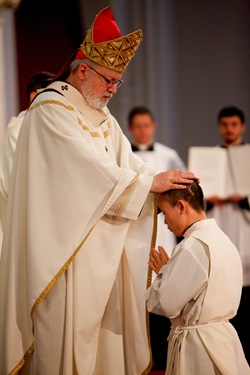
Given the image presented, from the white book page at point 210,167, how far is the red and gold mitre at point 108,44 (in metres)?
2.81

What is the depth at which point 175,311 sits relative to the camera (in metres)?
3.29

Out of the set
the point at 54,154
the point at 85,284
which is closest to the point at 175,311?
the point at 85,284

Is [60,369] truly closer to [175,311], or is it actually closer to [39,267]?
[39,267]

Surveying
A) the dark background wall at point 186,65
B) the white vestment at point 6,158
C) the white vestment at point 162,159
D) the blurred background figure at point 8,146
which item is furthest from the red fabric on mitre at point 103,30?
the dark background wall at point 186,65

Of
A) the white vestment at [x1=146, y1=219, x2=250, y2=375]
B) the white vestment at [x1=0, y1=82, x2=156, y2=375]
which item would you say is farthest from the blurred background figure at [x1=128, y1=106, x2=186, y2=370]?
the white vestment at [x1=146, y1=219, x2=250, y2=375]

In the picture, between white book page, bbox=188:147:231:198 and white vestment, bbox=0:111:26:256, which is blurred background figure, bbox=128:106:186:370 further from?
white vestment, bbox=0:111:26:256

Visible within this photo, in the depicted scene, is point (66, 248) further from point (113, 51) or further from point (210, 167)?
point (210, 167)

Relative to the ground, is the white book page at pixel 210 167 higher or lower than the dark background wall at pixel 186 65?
lower

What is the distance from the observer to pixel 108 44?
3.73m

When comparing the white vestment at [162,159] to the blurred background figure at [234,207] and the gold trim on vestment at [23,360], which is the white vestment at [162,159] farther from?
the gold trim on vestment at [23,360]

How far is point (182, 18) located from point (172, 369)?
6887mm

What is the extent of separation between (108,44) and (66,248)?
1.12 m

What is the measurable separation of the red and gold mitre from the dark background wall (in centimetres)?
537

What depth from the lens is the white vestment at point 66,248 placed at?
360 cm
